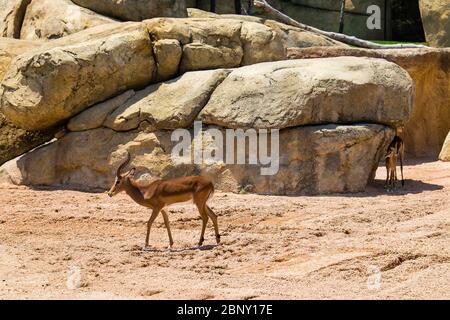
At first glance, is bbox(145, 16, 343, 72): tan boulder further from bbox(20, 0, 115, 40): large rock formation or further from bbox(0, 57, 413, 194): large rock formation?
bbox(20, 0, 115, 40): large rock formation

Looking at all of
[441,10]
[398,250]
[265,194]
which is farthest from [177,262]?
[441,10]

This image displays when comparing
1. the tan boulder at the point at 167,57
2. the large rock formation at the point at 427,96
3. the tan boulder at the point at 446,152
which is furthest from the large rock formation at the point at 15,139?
the tan boulder at the point at 446,152

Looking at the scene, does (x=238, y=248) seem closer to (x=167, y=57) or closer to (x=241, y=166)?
(x=241, y=166)

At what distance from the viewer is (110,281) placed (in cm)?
1005

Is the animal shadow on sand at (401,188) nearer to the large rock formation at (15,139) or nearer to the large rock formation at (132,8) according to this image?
the large rock formation at (15,139)

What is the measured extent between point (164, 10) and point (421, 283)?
12.1 meters

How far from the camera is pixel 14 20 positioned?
2178cm

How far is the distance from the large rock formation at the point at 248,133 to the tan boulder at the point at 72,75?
0.89 ft

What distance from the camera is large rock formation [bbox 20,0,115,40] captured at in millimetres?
20109

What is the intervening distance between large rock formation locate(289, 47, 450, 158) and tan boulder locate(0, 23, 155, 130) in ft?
17.3

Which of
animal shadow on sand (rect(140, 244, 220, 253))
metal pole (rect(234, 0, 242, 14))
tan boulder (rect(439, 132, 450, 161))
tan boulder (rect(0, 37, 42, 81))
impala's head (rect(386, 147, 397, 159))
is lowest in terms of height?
tan boulder (rect(439, 132, 450, 161))

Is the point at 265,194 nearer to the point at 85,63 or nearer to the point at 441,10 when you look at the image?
the point at 85,63

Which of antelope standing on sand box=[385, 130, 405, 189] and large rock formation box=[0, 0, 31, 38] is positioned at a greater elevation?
large rock formation box=[0, 0, 31, 38]

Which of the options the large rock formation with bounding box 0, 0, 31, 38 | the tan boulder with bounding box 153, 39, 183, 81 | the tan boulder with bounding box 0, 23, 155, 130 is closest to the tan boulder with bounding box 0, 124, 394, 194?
the tan boulder with bounding box 0, 23, 155, 130
